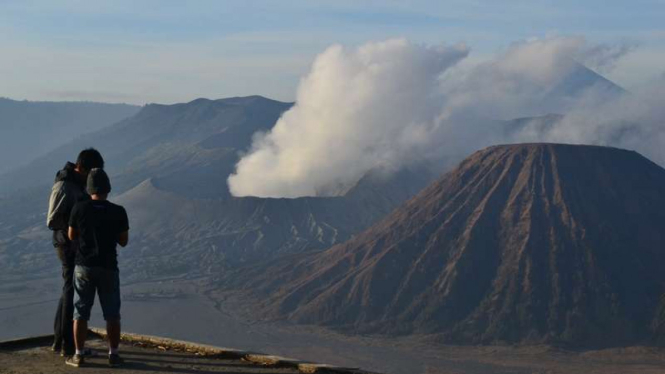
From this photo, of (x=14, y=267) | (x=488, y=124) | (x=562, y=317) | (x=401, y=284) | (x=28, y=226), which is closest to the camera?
(x=562, y=317)

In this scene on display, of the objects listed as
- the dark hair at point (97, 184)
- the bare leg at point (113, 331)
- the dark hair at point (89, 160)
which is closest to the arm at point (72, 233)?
the dark hair at point (97, 184)

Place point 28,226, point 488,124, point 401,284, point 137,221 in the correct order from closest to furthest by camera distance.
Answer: point 401,284, point 137,221, point 28,226, point 488,124

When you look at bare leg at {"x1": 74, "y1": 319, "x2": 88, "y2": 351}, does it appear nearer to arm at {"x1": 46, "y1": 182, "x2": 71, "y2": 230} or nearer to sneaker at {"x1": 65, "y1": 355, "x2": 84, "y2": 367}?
sneaker at {"x1": 65, "y1": 355, "x2": 84, "y2": 367}

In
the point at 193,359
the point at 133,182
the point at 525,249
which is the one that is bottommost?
the point at 193,359

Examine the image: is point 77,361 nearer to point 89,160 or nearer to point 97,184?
point 97,184

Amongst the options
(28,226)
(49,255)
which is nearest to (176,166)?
(28,226)

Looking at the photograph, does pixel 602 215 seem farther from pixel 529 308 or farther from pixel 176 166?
pixel 176 166

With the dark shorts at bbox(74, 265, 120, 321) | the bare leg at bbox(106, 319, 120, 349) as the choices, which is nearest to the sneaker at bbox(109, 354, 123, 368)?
the bare leg at bbox(106, 319, 120, 349)

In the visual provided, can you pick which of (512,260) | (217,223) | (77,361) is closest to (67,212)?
(77,361)
